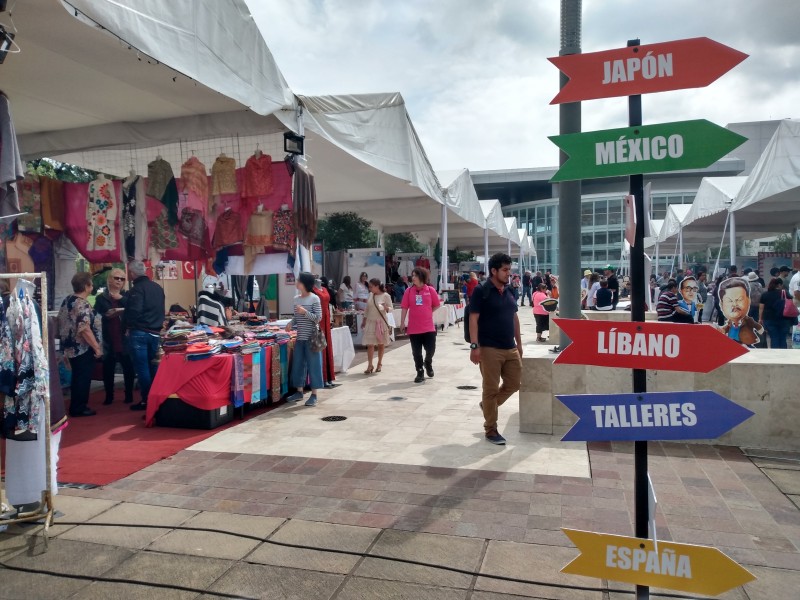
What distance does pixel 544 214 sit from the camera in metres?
54.4

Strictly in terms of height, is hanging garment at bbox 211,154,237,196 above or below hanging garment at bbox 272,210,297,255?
above

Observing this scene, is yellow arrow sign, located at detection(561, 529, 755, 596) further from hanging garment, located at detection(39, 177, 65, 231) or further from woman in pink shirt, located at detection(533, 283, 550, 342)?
woman in pink shirt, located at detection(533, 283, 550, 342)

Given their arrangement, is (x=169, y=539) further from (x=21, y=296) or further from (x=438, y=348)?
(x=438, y=348)

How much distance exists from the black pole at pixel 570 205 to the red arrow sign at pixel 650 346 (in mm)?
3061

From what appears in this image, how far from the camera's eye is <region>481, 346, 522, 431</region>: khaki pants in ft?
17.3

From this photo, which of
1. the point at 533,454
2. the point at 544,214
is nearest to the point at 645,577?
the point at 533,454

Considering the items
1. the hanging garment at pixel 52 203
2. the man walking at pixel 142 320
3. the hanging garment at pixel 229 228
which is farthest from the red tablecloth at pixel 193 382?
the hanging garment at pixel 52 203

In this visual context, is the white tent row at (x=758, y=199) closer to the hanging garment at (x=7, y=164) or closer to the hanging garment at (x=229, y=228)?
the hanging garment at (x=229, y=228)

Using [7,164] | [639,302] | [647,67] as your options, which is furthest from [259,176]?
[639,302]

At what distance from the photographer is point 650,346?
2416 mm

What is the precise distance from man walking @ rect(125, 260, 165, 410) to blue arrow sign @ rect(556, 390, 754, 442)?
569 cm

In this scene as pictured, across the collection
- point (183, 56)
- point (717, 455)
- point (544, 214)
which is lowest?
point (717, 455)

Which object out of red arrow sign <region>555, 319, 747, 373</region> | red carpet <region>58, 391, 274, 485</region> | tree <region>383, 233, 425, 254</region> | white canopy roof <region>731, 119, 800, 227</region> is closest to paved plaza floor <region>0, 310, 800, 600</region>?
red carpet <region>58, 391, 274, 485</region>

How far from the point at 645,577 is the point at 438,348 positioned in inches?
397
